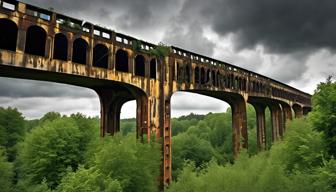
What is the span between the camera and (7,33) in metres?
16.5

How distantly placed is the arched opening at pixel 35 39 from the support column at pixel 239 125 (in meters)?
24.5

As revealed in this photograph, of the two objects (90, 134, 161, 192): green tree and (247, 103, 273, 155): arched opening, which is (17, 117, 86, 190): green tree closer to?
(90, 134, 161, 192): green tree

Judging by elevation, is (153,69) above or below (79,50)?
below

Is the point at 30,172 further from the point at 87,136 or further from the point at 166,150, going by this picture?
the point at 166,150

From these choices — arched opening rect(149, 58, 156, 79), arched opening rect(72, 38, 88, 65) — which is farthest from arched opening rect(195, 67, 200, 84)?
arched opening rect(72, 38, 88, 65)

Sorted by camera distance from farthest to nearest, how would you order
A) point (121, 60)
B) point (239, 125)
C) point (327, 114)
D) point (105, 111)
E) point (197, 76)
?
point (239, 125)
point (197, 76)
point (105, 111)
point (121, 60)
point (327, 114)

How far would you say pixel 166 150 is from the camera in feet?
74.2

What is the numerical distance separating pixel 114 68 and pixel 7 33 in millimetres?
6841

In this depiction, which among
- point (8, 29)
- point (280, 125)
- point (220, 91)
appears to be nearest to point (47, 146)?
point (8, 29)

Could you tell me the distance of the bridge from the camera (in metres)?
15.5

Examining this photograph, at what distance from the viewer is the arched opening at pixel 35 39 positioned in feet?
55.1

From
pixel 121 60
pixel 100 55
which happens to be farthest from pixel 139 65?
pixel 100 55

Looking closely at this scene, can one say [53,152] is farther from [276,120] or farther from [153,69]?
→ [276,120]

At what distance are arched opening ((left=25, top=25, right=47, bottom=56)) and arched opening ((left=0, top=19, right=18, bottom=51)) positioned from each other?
854mm
